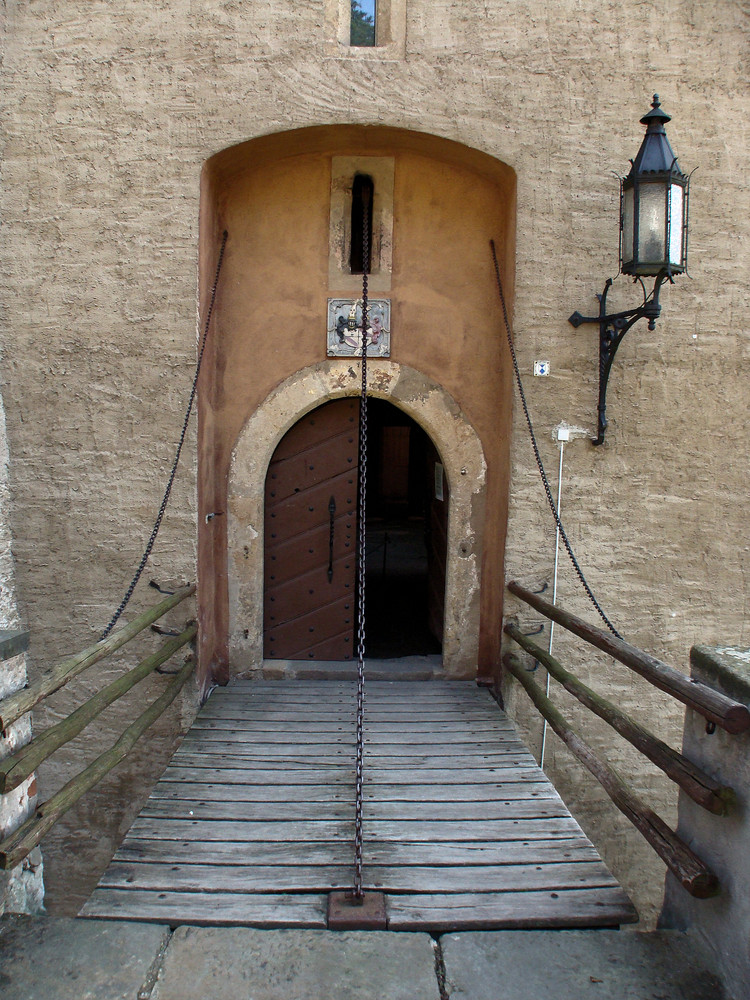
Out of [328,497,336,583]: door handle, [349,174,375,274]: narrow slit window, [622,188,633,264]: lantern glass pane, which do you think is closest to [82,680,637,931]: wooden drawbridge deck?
[328,497,336,583]: door handle

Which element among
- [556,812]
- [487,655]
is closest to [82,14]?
[487,655]

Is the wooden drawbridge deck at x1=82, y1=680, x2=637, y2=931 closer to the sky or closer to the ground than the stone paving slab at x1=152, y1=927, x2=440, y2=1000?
closer to the ground

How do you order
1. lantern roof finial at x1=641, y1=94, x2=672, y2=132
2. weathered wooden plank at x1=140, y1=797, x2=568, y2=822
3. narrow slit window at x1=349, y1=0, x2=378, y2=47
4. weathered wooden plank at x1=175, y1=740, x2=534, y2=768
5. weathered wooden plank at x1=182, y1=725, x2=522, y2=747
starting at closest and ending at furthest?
weathered wooden plank at x1=140, y1=797, x2=568, y2=822, lantern roof finial at x1=641, y1=94, x2=672, y2=132, weathered wooden plank at x1=175, y1=740, x2=534, y2=768, weathered wooden plank at x1=182, y1=725, x2=522, y2=747, narrow slit window at x1=349, y1=0, x2=378, y2=47

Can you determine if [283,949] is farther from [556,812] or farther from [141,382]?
[141,382]

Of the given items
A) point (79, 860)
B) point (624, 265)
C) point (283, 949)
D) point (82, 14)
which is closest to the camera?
point (283, 949)

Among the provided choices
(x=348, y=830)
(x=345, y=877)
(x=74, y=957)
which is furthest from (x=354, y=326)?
(x=74, y=957)

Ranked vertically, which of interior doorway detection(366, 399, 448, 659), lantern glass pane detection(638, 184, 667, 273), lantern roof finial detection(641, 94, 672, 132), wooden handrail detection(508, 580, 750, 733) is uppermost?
lantern roof finial detection(641, 94, 672, 132)

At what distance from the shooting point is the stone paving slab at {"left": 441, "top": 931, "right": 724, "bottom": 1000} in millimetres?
2223

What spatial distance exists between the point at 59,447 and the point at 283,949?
3.14m

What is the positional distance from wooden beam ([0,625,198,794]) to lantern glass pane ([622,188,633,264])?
10.6ft

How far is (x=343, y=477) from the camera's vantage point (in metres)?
5.15

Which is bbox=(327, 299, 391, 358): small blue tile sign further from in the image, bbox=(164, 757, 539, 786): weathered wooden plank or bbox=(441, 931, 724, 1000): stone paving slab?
bbox=(441, 931, 724, 1000): stone paving slab

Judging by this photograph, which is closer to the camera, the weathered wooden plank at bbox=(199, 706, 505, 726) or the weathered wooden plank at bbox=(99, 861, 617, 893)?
the weathered wooden plank at bbox=(99, 861, 617, 893)

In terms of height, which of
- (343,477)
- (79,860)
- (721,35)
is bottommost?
(79,860)
